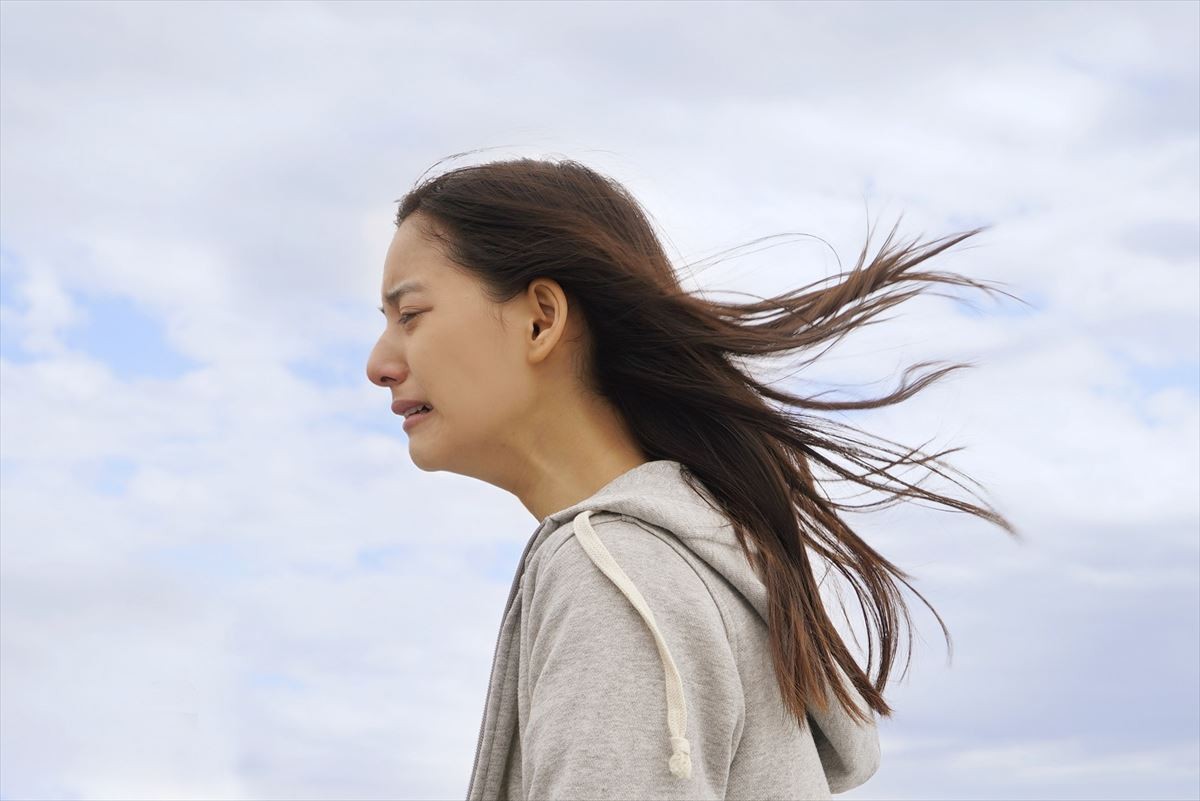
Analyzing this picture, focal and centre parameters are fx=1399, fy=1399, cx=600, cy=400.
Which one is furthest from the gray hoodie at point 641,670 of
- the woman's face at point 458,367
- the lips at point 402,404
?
the lips at point 402,404

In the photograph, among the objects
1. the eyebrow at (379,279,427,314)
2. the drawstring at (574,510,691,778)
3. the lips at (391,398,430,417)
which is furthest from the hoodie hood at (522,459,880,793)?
the eyebrow at (379,279,427,314)

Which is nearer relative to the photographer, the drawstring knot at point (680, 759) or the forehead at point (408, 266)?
the drawstring knot at point (680, 759)

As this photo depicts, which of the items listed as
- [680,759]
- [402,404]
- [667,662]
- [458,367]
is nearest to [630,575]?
[667,662]

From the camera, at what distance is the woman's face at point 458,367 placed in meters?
2.74

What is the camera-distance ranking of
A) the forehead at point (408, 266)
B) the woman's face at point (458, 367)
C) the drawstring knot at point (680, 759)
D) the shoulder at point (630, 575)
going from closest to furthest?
the drawstring knot at point (680, 759)
the shoulder at point (630, 575)
the woman's face at point (458, 367)
the forehead at point (408, 266)

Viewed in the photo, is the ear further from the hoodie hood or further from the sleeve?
the sleeve

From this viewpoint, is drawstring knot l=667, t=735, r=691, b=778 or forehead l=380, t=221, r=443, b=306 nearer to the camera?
drawstring knot l=667, t=735, r=691, b=778

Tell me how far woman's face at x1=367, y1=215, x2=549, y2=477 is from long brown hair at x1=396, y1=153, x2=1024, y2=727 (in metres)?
0.06

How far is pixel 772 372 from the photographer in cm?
298

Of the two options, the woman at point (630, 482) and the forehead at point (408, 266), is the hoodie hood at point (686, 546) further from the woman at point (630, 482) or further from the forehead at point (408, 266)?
the forehead at point (408, 266)

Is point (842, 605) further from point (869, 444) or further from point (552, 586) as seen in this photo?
point (552, 586)

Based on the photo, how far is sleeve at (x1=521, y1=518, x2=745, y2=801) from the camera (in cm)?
214

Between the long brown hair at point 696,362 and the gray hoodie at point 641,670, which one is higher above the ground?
the long brown hair at point 696,362

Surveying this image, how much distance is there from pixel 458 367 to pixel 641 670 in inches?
31.9
